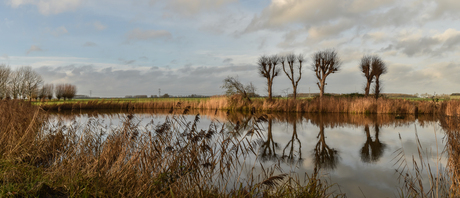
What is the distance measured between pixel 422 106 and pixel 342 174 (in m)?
19.3

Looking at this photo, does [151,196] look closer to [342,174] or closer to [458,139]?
[342,174]

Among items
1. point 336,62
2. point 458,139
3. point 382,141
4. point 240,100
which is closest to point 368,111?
point 240,100

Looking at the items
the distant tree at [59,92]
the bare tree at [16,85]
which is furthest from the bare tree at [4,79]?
the distant tree at [59,92]

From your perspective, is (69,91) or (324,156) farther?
(69,91)

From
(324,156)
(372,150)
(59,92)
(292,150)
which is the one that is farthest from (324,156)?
(59,92)

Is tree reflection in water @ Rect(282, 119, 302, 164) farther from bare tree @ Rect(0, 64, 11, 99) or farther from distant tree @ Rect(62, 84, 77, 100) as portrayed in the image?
distant tree @ Rect(62, 84, 77, 100)

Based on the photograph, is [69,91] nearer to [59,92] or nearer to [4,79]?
[59,92]

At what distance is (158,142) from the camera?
459 centimetres

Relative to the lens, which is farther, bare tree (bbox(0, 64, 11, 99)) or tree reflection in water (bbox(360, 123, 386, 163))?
bare tree (bbox(0, 64, 11, 99))

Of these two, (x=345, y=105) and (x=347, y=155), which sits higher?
(x=345, y=105)

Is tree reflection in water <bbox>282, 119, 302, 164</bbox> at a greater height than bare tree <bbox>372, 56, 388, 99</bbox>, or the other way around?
bare tree <bbox>372, 56, 388, 99</bbox>

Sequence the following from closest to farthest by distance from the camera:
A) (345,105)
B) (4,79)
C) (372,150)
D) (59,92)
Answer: (372,150), (345,105), (4,79), (59,92)

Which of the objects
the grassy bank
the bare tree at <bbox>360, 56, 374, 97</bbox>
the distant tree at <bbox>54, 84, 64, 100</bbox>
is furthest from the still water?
the distant tree at <bbox>54, 84, 64, 100</bbox>

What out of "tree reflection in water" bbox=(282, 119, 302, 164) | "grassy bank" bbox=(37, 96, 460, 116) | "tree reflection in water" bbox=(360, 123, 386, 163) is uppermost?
"grassy bank" bbox=(37, 96, 460, 116)
